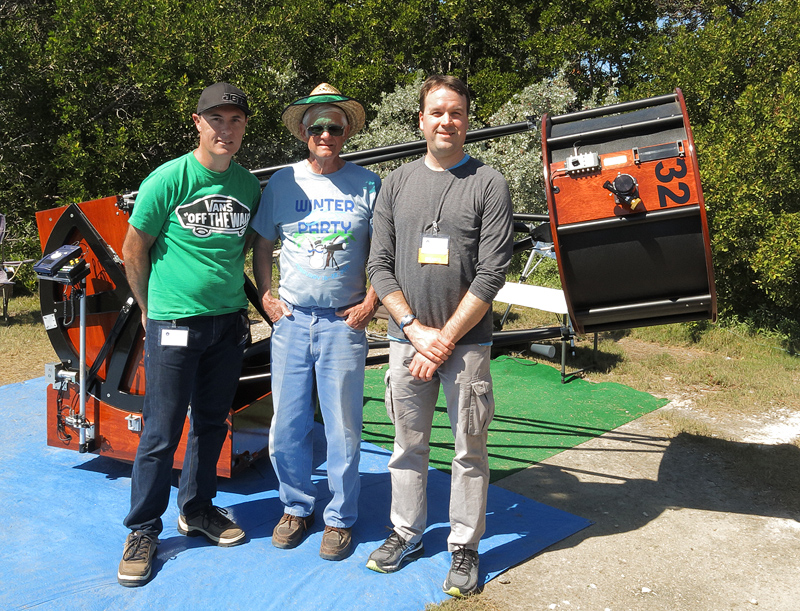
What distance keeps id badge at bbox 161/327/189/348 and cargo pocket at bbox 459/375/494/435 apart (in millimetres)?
1125

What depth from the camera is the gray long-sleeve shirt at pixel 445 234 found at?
253 centimetres

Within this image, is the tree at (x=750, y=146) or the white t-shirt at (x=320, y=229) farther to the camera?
the tree at (x=750, y=146)

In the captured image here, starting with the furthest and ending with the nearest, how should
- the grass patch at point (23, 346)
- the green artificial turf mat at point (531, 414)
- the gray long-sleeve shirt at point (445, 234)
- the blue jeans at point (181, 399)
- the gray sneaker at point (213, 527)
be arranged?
the grass patch at point (23, 346) < the green artificial turf mat at point (531, 414) < the gray sneaker at point (213, 527) < the blue jeans at point (181, 399) < the gray long-sleeve shirt at point (445, 234)

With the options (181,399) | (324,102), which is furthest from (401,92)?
(181,399)

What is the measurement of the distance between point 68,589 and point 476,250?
2072 millimetres

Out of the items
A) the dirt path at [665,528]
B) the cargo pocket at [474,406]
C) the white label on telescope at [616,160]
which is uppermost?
the white label on telescope at [616,160]

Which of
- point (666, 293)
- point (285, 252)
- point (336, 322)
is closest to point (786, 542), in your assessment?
point (666, 293)

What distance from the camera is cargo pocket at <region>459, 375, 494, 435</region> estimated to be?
8.57 feet

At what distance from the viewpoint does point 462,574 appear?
→ 8.82 ft

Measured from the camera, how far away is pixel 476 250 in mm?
2596

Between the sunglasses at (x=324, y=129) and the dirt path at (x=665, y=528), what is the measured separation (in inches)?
77.8

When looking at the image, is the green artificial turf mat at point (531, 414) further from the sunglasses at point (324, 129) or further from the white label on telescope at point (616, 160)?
the sunglasses at point (324, 129)

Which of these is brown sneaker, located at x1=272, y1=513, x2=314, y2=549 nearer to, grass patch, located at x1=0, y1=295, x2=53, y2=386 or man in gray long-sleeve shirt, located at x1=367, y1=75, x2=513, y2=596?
man in gray long-sleeve shirt, located at x1=367, y1=75, x2=513, y2=596

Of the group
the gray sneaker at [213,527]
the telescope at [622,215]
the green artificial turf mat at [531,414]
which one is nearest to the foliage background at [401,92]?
the green artificial turf mat at [531,414]
